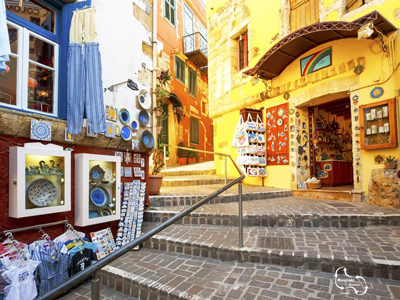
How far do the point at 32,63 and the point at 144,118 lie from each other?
2004mm

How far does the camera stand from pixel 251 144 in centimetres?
698

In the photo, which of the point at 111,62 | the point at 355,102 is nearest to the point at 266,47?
the point at 355,102

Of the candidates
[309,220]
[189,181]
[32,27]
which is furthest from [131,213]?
[189,181]

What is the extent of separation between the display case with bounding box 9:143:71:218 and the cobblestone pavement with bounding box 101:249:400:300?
1.12 m

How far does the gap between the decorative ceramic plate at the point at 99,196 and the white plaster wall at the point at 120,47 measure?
139 cm

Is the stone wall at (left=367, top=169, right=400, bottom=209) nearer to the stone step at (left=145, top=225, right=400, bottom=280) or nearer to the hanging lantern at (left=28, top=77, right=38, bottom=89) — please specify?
the stone step at (left=145, top=225, right=400, bottom=280)

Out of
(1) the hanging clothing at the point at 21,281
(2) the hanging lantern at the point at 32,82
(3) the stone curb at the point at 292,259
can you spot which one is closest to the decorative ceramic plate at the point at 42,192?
(1) the hanging clothing at the point at 21,281

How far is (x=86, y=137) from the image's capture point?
3637 mm

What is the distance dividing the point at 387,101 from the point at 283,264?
400cm

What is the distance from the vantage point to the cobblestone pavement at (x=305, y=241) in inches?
99.5

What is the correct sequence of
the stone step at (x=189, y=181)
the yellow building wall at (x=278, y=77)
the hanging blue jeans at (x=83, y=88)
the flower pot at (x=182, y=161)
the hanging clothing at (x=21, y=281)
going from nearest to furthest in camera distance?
the hanging clothing at (x=21, y=281) → the hanging blue jeans at (x=83, y=88) → the yellow building wall at (x=278, y=77) → the stone step at (x=189, y=181) → the flower pot at (x=182, y=161)

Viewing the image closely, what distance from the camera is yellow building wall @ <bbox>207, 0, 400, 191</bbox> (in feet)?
15.9

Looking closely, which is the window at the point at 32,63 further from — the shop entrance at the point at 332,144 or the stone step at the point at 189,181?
the shop entrance at the point at 332,144

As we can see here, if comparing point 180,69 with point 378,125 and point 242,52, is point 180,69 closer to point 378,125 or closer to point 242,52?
point 242,52
